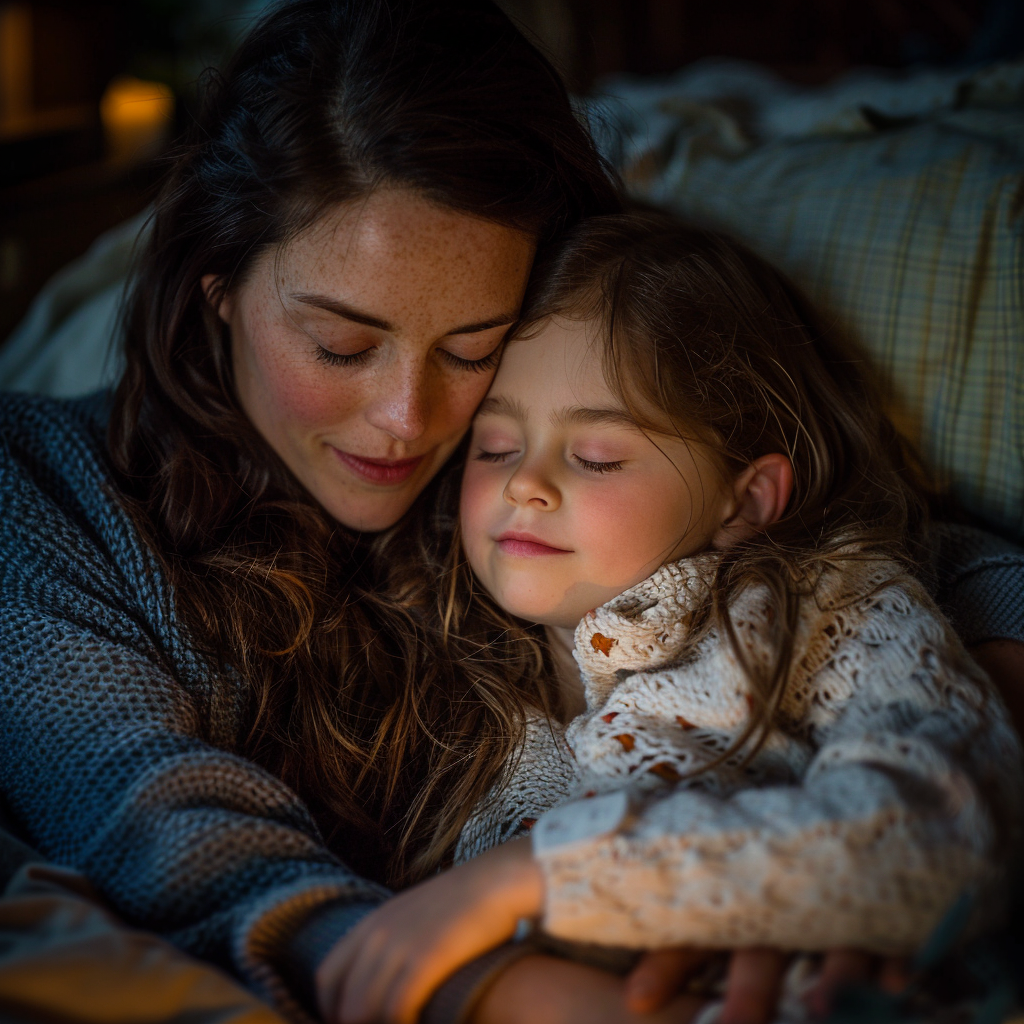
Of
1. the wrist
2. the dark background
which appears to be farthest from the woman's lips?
the dark background

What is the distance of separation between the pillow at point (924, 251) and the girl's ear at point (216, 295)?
515mm

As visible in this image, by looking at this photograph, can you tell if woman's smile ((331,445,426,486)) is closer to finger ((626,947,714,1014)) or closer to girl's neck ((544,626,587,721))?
girl's neck ((544,626,587,721))

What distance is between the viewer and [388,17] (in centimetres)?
89

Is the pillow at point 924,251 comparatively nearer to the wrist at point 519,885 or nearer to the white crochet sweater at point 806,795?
the white crochet sweater at point 806,795

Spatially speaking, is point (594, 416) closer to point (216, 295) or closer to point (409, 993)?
point (216, 295)

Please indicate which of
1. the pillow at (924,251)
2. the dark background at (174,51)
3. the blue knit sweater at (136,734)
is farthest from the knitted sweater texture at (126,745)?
the dark background at (174,51)

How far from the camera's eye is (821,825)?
0.58 meters

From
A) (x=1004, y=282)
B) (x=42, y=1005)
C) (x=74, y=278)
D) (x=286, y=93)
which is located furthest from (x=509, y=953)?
→ (x=74, y=278)

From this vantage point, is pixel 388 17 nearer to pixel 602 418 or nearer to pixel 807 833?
pixel 602 418

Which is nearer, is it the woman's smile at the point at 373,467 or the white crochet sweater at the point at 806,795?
the white crochet sweater at the point at 806,795

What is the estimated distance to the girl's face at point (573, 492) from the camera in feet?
2.90

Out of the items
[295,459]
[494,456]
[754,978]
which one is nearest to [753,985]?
[754,978]

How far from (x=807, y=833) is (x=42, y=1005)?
1.49 feet

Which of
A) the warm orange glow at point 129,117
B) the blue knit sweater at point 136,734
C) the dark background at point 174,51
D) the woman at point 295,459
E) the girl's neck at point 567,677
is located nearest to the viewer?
the blue knit sweater at point 136,734
